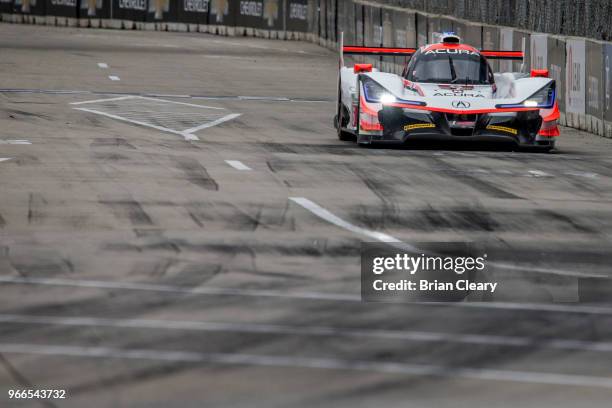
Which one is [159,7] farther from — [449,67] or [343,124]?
[449,67]

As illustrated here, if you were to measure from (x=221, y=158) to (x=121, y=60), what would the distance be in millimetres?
22498

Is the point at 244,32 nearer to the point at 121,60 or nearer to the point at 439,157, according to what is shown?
the point at 121,60

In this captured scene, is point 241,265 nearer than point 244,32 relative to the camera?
Yes

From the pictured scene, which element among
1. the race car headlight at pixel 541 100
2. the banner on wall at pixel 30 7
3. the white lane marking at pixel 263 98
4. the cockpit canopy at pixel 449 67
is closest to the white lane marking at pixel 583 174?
the race car headlight at pixel 541 100

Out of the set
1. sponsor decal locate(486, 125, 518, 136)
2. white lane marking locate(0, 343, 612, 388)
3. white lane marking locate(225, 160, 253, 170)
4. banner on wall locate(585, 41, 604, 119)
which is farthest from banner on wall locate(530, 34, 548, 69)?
white lane marking locate(0, 343, 612, 388)

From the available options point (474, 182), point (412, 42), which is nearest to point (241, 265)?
point (474, 182)

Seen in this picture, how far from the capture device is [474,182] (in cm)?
1586

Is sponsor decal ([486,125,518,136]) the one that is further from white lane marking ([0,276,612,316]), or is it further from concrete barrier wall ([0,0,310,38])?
concrete barrier wall ([0,0,310,38])

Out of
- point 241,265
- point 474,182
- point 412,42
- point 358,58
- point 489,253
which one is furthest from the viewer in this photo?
point 358,58

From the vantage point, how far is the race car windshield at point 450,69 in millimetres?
20453

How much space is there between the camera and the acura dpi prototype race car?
19344 mm

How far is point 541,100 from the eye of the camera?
65.1 ft

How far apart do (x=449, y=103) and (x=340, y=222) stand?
23.8 ft

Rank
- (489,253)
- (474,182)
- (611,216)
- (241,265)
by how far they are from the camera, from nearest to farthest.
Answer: (241,265) < (489,253) < (611,216) < (474,182)
